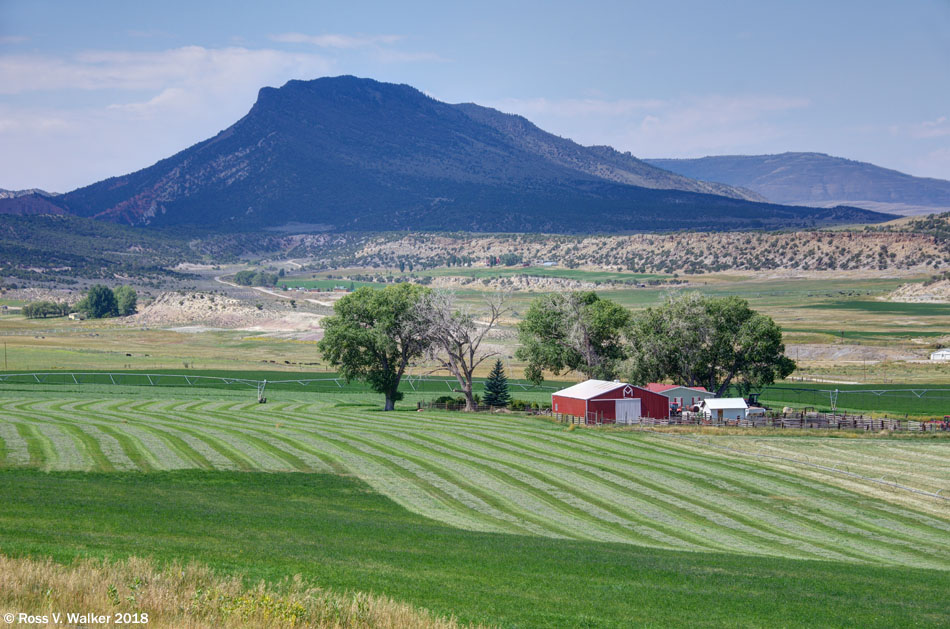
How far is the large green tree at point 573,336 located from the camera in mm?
74000

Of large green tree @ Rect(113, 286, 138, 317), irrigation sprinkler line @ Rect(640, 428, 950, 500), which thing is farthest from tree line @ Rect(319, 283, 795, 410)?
large green tree @ Rect(113, 286, 138, 317)

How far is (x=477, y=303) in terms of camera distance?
18600cm

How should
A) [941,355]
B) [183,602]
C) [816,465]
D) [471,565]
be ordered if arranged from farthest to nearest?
1. [941,355]
2. [816,465]
3. [471,565]
4. [183,602]

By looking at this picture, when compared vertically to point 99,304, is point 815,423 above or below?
below

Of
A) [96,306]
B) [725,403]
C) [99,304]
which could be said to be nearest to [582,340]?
[725,403]

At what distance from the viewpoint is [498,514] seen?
1251 inches

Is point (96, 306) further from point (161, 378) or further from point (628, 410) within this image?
point (628, 410)

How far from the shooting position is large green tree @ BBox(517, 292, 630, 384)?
74000mm

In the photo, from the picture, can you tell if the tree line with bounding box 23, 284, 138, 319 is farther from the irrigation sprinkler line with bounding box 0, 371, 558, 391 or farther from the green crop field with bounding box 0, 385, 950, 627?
the green crop field with bounding box 0, 385, 950, 627

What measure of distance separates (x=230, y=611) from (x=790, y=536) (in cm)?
2159

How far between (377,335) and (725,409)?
25853 millimetres

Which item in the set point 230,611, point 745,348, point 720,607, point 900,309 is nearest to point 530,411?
point 745,348

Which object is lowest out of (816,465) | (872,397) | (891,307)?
(816,465)

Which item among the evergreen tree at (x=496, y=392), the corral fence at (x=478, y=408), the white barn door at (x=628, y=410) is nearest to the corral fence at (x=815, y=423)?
the white barn door at (x=628, y=410)
